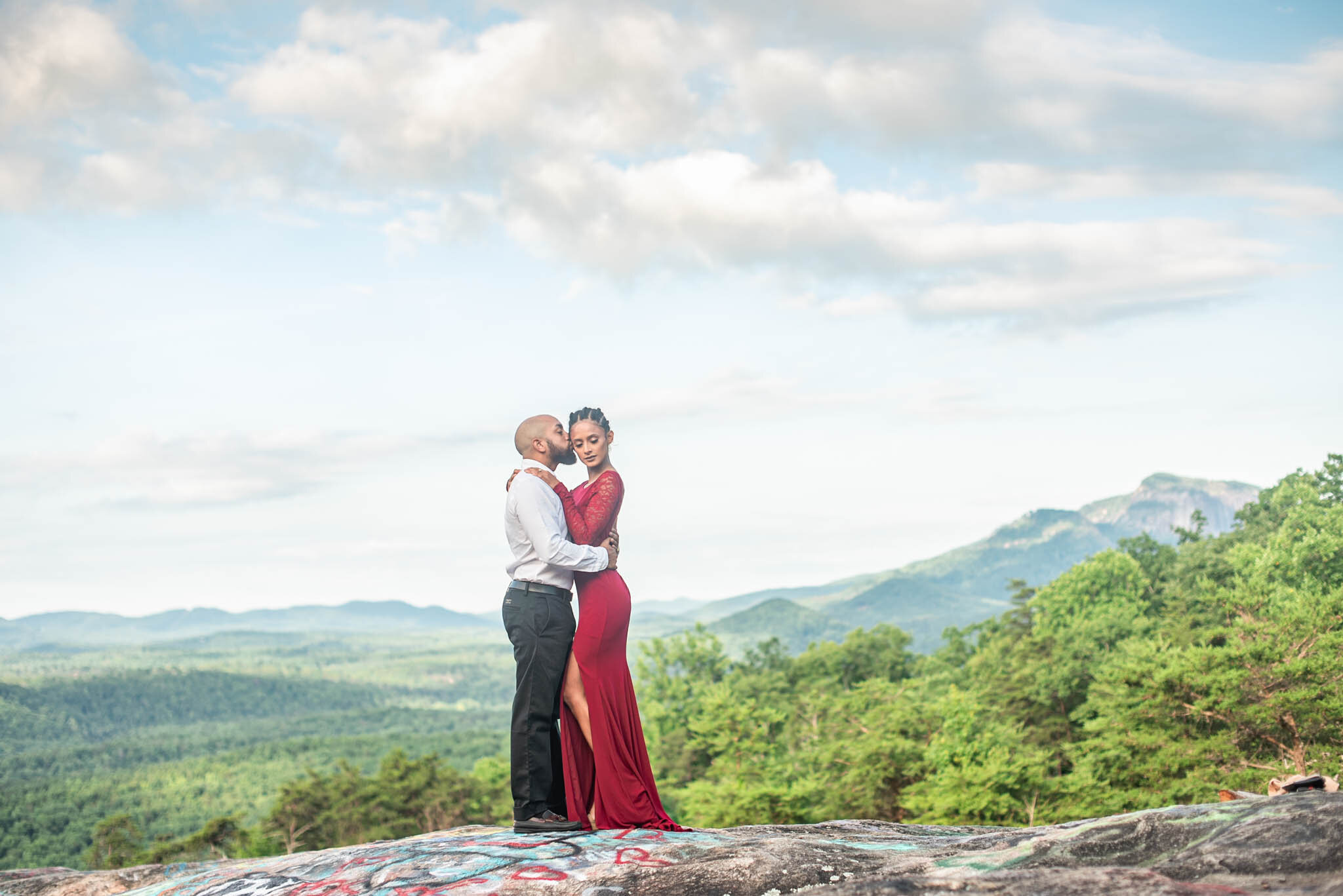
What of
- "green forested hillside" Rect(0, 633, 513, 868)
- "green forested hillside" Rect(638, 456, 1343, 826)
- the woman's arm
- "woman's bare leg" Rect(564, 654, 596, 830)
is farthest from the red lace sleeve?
"green forested hillside" Rect(0, 633, 513, 868)

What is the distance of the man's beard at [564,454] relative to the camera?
6514 millimetres

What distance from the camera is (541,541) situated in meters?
6.07

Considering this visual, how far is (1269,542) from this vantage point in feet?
98.8

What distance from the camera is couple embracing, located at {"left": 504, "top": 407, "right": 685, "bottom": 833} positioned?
20.4 ft

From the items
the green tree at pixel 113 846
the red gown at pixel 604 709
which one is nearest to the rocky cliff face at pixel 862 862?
the red gown at pixel 604 709

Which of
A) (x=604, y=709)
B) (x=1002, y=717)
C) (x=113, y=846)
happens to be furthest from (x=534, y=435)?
(x=113, y=846)

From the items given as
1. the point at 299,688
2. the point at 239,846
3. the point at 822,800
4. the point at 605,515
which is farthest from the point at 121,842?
the point at 299,688

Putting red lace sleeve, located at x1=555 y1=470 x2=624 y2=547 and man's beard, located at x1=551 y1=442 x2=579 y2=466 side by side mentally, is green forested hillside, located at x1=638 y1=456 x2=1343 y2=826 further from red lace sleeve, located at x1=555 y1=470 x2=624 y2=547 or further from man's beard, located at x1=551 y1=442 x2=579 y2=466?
man's beard, located at x1=551 y1=442 x2=579 y2=466

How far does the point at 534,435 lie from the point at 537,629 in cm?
139

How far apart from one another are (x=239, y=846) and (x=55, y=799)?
68.0m

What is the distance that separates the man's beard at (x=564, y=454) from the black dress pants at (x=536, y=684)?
1.01 m

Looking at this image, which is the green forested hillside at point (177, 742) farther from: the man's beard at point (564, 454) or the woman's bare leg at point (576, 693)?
the man's beard at point (564, 454)

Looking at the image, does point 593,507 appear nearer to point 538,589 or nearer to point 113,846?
point 538,589

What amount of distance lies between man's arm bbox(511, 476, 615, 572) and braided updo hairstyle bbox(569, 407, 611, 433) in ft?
1.92
